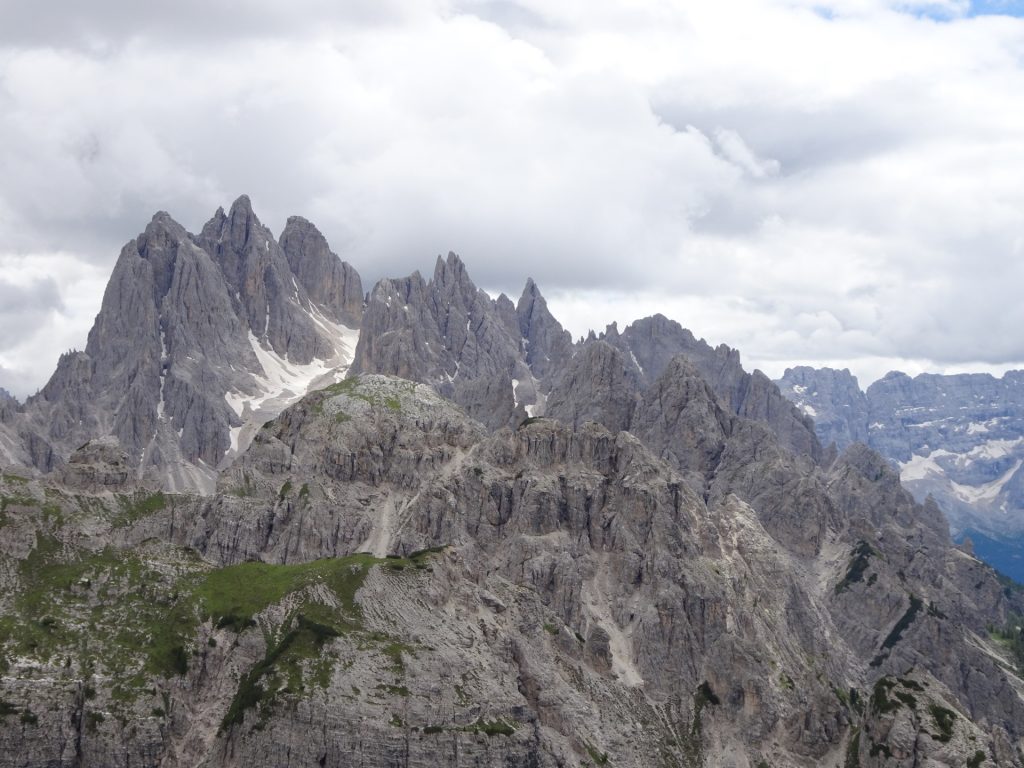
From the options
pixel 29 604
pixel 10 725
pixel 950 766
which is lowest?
pixel 950 766

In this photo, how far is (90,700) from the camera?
585 ft

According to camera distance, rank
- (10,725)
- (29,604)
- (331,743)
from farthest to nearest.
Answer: (29,604) → (331,743) → (10,725)

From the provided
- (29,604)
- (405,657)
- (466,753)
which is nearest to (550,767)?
(466,753)

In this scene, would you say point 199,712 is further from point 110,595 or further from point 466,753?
point 466,753

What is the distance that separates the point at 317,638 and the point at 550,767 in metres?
44.9

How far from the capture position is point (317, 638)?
194875mm

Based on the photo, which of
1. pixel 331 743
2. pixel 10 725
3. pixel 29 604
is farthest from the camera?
pixel 29 604

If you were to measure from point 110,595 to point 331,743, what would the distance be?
49.8m

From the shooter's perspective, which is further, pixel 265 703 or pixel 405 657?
pixel 405 657

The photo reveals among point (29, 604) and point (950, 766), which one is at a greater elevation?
point (29, 604)

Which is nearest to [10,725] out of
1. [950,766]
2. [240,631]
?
[240,631]

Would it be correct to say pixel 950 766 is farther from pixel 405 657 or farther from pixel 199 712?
pixel 199 712

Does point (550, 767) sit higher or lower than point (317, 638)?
lower

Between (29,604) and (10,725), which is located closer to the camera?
(10,725)
